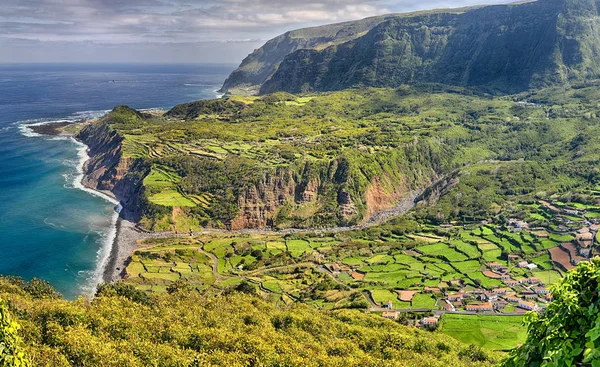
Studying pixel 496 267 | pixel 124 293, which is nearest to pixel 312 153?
pixel 496 267

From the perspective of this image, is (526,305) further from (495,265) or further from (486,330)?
(495,265)

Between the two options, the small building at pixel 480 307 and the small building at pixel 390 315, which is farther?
the small building at pixel 480 307

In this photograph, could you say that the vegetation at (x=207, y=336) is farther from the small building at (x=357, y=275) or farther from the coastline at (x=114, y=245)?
the coastline at (x=114, y=245)

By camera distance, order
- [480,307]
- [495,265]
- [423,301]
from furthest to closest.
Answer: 1. [495,265]
2. [423,301]
3. [480,307]

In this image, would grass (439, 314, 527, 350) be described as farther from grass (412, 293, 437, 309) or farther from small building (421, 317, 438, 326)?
grass (412, 293, 437, 309)

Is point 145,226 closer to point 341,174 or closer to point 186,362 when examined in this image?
point 341,174

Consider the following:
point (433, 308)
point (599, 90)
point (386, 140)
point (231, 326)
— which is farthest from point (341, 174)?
point (599, 90)

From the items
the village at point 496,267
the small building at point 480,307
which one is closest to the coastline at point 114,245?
the village at point 496,267
